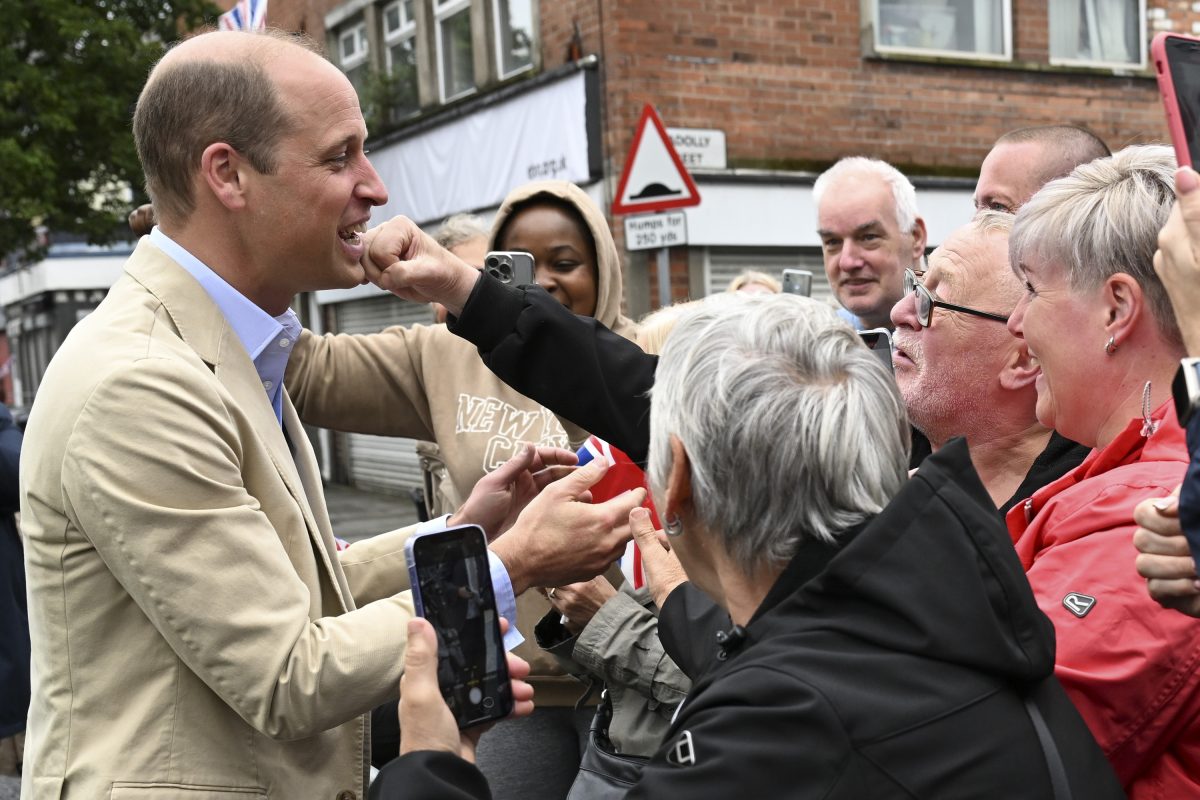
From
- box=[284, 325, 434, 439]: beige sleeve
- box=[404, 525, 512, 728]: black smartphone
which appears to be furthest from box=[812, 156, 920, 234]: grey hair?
box=[404, 525, 512, 728]: black smartphone

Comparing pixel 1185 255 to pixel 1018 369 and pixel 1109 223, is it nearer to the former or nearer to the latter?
pixel 1109 223

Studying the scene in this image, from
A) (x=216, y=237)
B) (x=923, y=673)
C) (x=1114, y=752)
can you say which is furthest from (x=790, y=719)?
(x=216, y=237)

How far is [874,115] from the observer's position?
41.6 feet

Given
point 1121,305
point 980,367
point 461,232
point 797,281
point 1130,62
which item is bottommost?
point 980,367

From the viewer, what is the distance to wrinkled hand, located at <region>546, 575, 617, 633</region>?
3008 millimetres

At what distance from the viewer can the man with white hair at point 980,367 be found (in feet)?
9.66

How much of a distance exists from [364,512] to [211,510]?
44.0ft

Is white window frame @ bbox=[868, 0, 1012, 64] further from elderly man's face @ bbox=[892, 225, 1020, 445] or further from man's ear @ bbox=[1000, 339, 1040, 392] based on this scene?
man's ear @ bbox=[1000, 339, 1040, 392]

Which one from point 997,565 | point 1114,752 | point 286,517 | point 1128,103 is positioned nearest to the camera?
point 997,565

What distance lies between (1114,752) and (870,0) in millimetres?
11519

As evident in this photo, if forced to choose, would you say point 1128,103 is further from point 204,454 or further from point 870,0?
point 204,454

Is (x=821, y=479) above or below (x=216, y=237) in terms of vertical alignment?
below

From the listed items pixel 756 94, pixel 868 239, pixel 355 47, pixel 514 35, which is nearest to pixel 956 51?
pixel 756 94

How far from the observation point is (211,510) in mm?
2008
